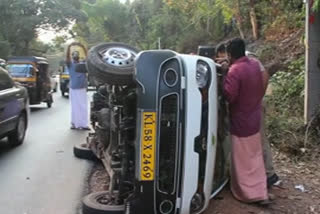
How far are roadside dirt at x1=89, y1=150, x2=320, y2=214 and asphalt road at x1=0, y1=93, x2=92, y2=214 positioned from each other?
39cm

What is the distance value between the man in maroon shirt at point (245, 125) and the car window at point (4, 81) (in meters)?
5.28

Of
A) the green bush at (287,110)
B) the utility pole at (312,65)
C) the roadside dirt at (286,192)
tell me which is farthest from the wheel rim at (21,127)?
the utility pole at (312,65)

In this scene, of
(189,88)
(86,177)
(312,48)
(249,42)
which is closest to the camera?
(189,88)

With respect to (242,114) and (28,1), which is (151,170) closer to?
(242,114)

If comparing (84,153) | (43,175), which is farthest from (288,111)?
(43,175)

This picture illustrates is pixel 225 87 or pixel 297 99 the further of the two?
pixel 297 99

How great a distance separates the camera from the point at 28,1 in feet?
152

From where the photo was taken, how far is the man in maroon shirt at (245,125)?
5.38 metres

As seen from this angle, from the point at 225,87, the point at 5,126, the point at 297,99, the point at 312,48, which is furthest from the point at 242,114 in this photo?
the point at 297,99

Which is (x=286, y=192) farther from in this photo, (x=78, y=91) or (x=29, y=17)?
(x=29, y=17)

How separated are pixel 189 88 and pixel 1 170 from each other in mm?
4424

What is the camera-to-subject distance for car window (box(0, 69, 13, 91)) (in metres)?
9.50

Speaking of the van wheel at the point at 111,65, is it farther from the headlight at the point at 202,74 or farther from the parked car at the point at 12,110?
the parked car at the point at 12,110

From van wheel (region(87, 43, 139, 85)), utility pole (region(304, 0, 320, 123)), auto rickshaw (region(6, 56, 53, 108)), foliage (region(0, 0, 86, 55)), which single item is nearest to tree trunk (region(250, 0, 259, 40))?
auto rickshaw (region(6, 56, 53, 108))
